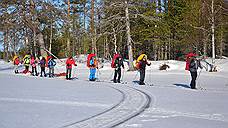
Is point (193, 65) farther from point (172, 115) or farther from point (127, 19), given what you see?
point (127, 19)

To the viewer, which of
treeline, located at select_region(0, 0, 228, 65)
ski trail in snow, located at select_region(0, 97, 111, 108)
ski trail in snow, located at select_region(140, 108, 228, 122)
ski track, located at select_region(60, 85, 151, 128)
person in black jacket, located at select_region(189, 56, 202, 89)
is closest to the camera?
ski track, located at select_region(60, 85, 151, 128)

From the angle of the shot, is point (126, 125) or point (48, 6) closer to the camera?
point (126, 125)

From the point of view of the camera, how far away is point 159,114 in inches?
319

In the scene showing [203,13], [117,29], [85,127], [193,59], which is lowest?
[85,127]

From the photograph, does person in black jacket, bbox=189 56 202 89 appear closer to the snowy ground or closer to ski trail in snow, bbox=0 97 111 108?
the snowy ground

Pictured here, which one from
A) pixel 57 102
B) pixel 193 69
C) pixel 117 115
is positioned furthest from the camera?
pixel 193 69

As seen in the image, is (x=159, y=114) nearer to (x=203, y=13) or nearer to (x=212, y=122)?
(x=212, y=122)

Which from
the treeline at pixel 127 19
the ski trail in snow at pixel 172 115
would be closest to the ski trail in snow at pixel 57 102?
the ski trail in snow at pixel 172 115

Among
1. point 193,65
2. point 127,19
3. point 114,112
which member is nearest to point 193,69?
point 193,65

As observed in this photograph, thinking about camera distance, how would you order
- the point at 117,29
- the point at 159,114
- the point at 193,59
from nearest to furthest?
the point at 159,114, the point at 193,59, the point at 117,29

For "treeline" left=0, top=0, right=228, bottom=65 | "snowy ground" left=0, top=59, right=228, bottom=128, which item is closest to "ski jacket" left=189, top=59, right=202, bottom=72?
"snowy ground" left=0, top=59, right=228, bottom=128

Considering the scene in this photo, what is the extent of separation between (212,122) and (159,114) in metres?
1.45

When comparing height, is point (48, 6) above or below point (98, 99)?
above

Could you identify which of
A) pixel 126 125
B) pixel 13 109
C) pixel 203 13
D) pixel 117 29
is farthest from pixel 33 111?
pixel 203 13
